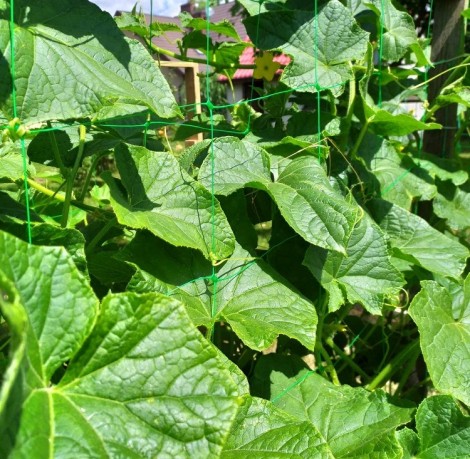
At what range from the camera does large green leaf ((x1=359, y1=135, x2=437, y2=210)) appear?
2047mm

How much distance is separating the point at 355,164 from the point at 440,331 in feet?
1.82

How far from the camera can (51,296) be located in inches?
33.2

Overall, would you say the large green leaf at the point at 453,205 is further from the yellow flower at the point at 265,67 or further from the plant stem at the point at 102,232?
the plant stem at the point at 102,232

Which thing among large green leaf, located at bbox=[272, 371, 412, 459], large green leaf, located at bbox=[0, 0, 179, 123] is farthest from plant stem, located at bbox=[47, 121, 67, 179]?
large green leaf, located at bbox=[272, 371, 412, 459]

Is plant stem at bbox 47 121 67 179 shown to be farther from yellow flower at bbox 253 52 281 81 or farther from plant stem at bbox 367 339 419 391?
plant stem at bbox 367 339 419 391

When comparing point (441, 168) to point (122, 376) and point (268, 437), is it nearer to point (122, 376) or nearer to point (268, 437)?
point (268, 437)

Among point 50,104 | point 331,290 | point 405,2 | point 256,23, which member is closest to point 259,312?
point 331,290

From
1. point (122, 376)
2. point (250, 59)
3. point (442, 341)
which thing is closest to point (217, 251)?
point (122, 376)

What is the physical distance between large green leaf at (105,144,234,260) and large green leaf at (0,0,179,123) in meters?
0.22

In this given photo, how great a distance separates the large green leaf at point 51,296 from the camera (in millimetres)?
818

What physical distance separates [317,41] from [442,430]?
105 cm

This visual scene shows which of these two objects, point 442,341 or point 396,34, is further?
point 396,34

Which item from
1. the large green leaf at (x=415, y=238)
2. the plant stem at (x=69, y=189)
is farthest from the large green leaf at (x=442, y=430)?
the plant stem at (x=69, y=189)

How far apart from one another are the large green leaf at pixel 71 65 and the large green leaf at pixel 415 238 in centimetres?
102
